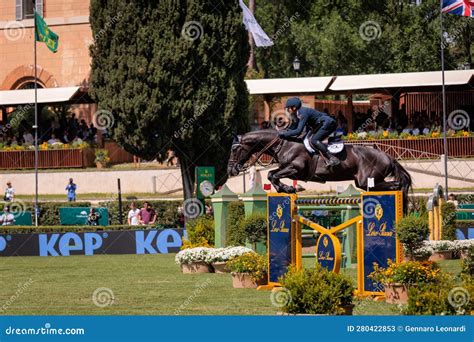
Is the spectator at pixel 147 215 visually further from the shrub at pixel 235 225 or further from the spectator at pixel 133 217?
the shrub at pixel 235 225

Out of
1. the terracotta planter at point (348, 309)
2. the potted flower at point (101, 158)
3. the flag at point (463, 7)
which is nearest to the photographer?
the terracotta planter at point (348, 309)

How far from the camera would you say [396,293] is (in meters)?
16.1

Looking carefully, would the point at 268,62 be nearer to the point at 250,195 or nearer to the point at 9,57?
the point at 9,57

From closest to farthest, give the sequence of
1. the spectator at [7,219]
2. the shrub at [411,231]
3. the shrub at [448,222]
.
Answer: the shrub at [411,231] < the shrub at [448,222] < the spectator at [7,219]

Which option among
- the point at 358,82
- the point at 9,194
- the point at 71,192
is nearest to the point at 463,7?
the point at 358,82

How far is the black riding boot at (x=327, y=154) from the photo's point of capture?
23484mm

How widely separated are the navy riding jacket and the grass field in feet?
9.84

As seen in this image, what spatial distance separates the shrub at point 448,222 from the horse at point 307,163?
1.49m

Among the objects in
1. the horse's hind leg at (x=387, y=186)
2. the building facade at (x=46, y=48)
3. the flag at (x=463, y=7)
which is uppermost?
the building facade at (x=46, y=48)

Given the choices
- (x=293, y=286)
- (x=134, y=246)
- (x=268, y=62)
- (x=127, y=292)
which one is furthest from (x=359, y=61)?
(x=293, y=286)

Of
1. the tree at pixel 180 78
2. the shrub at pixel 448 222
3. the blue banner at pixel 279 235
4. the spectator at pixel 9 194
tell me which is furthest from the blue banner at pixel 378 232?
the spectator at pixel 9 194

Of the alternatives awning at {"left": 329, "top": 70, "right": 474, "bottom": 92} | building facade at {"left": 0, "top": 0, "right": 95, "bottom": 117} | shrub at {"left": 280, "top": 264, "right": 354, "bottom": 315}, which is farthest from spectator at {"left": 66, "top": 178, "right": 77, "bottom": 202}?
shrub at {"left": 280, "top": 264, "right": 354, "bottom": 315}

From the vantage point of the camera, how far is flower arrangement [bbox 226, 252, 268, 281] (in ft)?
61.8

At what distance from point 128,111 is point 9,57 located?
69.6ft
